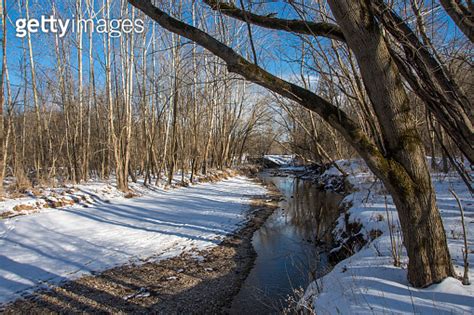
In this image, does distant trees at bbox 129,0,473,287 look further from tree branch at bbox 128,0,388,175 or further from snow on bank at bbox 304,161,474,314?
snow on bank at bbox 304,161,474,314

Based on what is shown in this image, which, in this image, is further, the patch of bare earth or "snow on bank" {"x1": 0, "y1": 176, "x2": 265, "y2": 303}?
"snow on bank" {"x1": 0, "y1": 176, "x2": 265, "y2": 303}

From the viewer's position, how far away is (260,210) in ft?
39.2

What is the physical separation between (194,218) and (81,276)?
484 centimetres

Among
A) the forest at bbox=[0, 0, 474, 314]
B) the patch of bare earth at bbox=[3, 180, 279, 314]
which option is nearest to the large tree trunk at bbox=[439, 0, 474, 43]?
the forest at bbox=[0, 0, 474, 314]

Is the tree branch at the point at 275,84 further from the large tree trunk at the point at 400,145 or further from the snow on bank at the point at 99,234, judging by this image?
the snow on bank at the point at 99,234

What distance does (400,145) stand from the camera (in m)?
2.54

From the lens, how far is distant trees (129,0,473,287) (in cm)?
240

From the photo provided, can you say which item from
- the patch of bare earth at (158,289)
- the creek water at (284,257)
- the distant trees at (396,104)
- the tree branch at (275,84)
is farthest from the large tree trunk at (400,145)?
the patch of bare earth at (158,289)

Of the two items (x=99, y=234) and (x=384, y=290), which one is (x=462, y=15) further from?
(x=99, y=234)

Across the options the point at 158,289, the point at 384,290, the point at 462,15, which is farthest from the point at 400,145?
the point at 158,289

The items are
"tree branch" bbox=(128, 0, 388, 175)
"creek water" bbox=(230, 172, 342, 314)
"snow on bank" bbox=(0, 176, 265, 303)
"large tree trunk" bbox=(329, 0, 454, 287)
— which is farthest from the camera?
"snow on bank" bbox=(0, 176, 265, 303)

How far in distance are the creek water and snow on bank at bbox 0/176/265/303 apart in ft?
4.62

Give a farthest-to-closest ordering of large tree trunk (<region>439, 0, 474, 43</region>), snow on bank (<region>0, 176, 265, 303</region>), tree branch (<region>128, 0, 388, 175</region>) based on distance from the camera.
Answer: snow on bank (<region>0, 176, 265, 303</region>), tree branch (<region>128, 0, 388, 175</region>), large tree trunk (<region>439, 0, 474, 43</region>)

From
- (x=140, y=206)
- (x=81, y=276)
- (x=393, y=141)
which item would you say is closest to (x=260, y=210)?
(x=140, y=206)
